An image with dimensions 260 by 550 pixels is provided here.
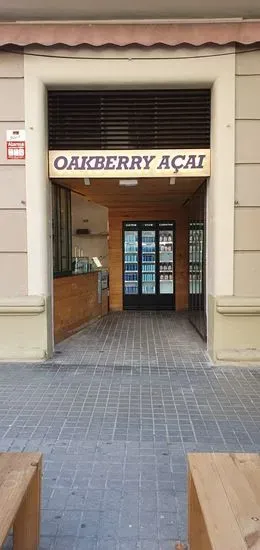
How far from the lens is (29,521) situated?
2582mm

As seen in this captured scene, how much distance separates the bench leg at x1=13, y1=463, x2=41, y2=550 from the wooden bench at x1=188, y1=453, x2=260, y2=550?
828 millimetres

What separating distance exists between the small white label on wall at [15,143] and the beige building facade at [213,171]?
7cm

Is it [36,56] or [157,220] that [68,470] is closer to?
[36,56]

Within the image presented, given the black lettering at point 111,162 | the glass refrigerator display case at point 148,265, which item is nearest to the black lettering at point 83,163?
the black lettering at point 111,162

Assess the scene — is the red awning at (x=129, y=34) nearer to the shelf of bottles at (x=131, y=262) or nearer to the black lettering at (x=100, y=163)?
the black lettering at (x=100, y=163)

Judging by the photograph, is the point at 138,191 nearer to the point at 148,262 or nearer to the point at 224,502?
the point at 148,262

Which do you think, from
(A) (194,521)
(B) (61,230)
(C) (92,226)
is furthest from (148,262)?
(A) (194,521)

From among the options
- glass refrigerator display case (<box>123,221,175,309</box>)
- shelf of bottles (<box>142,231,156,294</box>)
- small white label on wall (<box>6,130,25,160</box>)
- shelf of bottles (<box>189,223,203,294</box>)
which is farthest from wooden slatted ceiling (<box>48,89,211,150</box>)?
shelf of bottles (<box>142,231,156,294</box>)

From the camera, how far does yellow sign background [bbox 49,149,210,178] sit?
272 inches

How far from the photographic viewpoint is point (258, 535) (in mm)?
1959

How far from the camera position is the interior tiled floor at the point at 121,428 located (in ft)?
9.75

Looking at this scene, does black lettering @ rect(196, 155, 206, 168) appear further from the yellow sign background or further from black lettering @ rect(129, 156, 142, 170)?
black lettering @ rect(129, 156, 142, 170)

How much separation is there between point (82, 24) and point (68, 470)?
5.63 m

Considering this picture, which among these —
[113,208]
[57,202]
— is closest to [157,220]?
[113,208]
